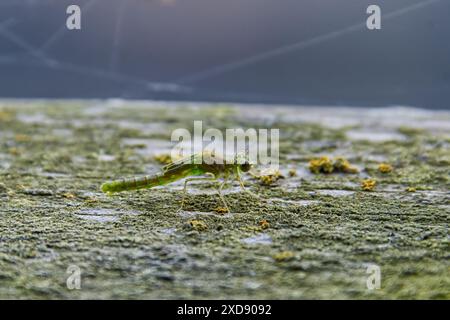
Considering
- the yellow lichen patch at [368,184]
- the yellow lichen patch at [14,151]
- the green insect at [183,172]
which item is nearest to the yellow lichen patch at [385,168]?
the yellow lichen patch at [368,184]

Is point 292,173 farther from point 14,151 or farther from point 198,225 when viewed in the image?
point 14,151

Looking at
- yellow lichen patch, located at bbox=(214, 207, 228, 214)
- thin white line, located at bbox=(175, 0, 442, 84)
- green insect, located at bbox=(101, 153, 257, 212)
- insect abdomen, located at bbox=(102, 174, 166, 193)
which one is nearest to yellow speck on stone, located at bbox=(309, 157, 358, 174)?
green insect, located at bbox=(101, 153, 257, 212)

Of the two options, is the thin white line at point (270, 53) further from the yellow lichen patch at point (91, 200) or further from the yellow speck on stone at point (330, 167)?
the yellow lichen patch at point (91, 200)

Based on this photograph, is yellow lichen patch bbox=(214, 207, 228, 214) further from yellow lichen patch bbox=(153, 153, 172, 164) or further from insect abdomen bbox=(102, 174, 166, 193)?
yellow lichen patch bbox=(153, 153, 172, 164)

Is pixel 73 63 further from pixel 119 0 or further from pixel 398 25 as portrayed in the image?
pixel 398 25

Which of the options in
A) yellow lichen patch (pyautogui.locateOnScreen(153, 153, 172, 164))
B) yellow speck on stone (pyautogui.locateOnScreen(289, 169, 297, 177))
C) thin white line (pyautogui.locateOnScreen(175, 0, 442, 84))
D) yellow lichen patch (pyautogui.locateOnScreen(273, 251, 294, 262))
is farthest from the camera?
thin white line (pyautogui.locateOnScreen(175, 0, 442, 84))

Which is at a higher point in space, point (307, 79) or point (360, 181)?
point (307, 79)
